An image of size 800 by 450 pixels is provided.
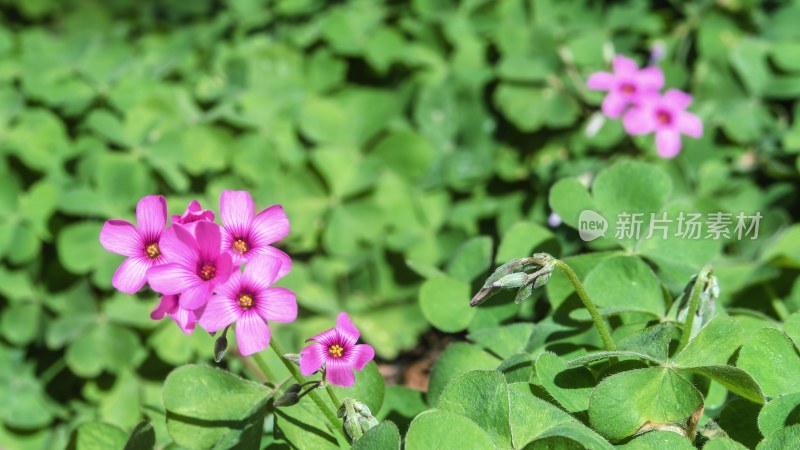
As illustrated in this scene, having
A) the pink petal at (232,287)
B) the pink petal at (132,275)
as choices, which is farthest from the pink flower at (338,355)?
the pink petal at (132,275)

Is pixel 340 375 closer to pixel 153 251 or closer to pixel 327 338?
pixel 327 338

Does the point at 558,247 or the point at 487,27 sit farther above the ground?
the point at 558,247

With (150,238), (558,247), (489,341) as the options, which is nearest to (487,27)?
(558,247)

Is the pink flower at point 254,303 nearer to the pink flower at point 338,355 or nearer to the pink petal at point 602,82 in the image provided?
the pink flower at point 338,355

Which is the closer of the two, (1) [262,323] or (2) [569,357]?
(1) [262,323]

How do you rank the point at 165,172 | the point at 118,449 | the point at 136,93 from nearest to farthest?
1. the point at 118,449
2. the point at 165,172
3. the point at 136,93

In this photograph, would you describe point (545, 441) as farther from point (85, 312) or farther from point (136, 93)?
point (136, 93)

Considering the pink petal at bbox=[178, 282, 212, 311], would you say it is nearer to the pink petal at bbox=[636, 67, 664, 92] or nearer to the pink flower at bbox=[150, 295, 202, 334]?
the pink flower at bbox=[150, 295, 202, 334]
